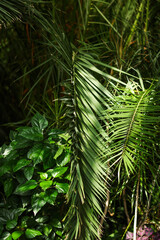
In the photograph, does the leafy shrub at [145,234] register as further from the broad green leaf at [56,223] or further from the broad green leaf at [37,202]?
the broad green leaf at [37,202]

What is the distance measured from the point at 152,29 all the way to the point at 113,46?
496 millimetres

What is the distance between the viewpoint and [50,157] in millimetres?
1134

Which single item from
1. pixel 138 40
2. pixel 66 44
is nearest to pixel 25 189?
pixel 66 44

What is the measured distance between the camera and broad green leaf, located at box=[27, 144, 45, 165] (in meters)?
1.09

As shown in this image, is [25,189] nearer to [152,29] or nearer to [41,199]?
[41,199]

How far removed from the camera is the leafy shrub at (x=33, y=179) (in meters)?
1.09

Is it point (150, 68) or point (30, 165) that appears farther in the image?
point (150, 68)

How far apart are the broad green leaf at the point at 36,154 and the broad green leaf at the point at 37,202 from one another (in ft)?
0.50

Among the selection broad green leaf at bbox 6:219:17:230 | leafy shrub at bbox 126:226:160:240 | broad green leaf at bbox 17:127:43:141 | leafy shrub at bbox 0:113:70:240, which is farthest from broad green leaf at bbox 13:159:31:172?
leafy shrub at bbox 126:226:160:240

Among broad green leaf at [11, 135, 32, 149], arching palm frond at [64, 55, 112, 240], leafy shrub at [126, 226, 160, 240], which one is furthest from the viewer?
leafy shrub at [126, 226, 160, 240]

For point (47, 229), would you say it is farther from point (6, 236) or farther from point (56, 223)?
point (6, 236)

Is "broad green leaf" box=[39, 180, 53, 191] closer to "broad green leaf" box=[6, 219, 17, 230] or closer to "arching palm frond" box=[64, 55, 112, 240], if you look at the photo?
"arching palm frond" box=[64, 55, 112, 240]

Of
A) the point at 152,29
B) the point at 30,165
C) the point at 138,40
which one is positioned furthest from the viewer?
the point at 152,29

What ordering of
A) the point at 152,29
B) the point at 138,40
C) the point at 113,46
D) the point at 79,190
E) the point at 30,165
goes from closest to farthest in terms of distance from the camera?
the point at 79,190 → the point at 30,165 → the point at 113,46 → the point at 138,40 → the point at 152,29
